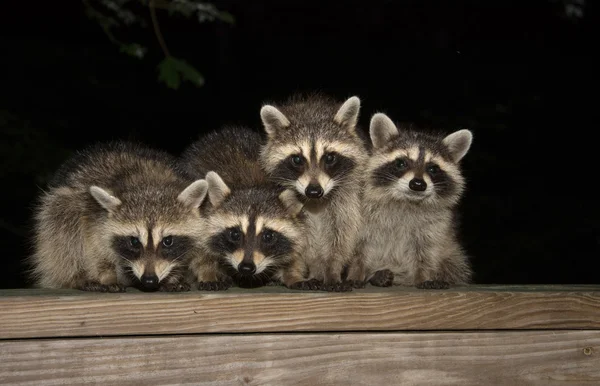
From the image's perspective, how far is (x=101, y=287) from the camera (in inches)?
130

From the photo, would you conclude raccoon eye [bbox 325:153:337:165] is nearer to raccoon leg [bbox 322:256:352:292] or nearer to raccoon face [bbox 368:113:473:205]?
raccoon face [bbox 368:113:473:205]

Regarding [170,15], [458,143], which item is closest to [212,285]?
[458,143]

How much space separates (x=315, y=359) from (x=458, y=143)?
1.65 metres

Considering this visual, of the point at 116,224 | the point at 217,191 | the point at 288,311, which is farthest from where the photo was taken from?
the point at 217,191

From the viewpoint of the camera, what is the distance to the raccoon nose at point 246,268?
11.0ft

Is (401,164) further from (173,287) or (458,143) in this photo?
(173,287)

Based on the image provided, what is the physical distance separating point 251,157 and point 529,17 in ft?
17.4

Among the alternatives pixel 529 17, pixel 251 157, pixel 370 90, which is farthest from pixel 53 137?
pixel 529 17

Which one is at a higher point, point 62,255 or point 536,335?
point 62,255

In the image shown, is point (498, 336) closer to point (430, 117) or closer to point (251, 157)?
point (251, 157)

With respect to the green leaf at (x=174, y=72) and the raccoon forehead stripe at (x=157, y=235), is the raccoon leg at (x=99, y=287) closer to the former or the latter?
the raccoon forehead stripe at (x=157, y=235)

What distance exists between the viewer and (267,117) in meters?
3.93

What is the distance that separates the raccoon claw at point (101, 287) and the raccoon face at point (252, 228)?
0.46 meters

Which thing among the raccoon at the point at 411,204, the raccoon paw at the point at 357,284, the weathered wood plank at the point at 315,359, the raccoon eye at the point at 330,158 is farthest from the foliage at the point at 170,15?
the weathered wood plank at the point at 315,359
